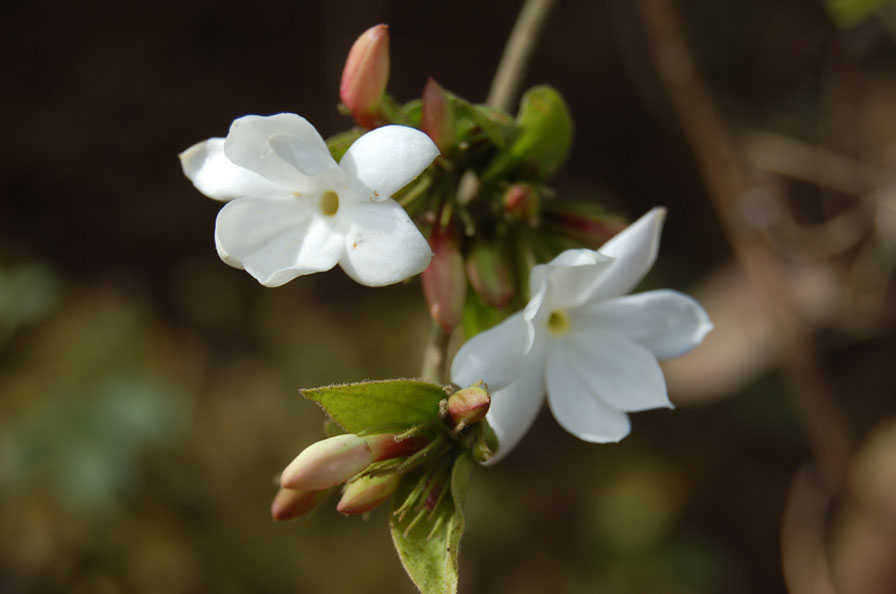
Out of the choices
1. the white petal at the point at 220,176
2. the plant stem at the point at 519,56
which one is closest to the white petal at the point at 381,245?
the white petal at the point at 220,176

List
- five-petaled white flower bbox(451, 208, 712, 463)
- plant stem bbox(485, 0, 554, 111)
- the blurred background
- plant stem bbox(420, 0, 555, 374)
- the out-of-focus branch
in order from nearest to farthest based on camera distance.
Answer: five-petaled white flower bbox(451, 208, 712, 463) → plant stem bbox(420, 0, 555, 374) → plant stem bbox(485, 0, 554, 111) → the out-of-focus branch → the blurred background

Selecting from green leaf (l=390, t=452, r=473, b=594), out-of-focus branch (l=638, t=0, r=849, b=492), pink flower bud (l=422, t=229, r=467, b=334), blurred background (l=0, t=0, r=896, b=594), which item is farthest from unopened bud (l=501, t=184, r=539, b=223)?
blurred background (l=0, t=0, r=896, b=594)

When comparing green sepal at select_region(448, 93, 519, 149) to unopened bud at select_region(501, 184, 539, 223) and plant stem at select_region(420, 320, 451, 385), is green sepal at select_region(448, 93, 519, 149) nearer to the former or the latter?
unopened bud at select_region(501, 184, 539, 223)

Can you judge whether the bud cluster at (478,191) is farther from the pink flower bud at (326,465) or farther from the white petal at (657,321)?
the pink flower bud at (326,465)

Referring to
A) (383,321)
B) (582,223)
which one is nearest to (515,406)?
(582,223)

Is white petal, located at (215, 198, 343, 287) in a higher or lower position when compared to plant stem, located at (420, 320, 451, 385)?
higher

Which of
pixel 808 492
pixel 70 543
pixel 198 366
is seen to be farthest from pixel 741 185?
pixel 70 543

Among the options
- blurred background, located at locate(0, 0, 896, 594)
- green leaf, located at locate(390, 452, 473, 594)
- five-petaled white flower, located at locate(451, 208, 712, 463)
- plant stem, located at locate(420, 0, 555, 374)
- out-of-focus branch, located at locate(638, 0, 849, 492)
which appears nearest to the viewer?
green leaf, located at locate(390, 452, 473, 594)
